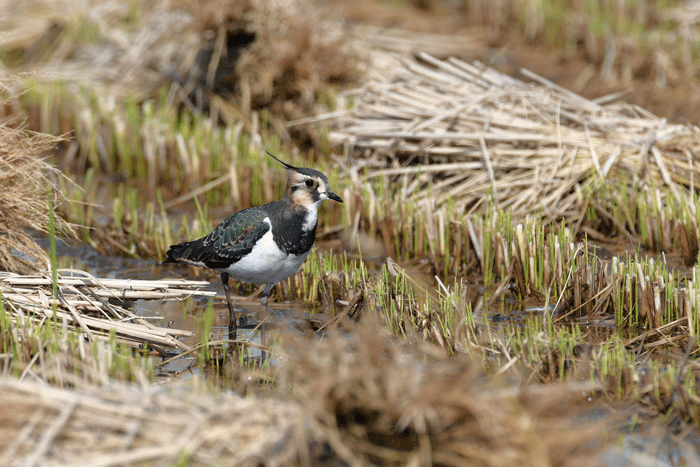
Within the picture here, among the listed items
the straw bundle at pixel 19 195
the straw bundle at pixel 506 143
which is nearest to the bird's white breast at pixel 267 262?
the straw bundle at pixel 19 195

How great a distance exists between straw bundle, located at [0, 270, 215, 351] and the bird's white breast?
14.1 inches

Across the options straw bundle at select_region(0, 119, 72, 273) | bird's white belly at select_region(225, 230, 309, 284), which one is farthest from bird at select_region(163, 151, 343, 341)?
straw bundle at select_region(0, 119, 72, 273)

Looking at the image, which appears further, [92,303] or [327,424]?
[92,303]

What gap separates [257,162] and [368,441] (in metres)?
4.72

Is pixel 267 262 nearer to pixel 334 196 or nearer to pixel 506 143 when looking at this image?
pixel 334 196

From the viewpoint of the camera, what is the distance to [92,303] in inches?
176

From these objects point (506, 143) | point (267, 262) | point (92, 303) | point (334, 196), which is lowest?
point (92, 303)

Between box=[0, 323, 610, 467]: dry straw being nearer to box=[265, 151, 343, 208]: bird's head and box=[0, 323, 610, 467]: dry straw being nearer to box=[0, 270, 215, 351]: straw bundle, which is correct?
box=[0, 270, 215, 351]: straw bundle

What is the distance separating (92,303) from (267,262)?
1.01m

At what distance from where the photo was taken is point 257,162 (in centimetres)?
725

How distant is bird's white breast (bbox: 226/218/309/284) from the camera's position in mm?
4477

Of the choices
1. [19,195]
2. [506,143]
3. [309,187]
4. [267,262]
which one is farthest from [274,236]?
[506,143]

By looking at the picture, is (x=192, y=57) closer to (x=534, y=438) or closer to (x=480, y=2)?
(x=480, y=2)

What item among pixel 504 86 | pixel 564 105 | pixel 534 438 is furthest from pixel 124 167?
pixel 534 438
